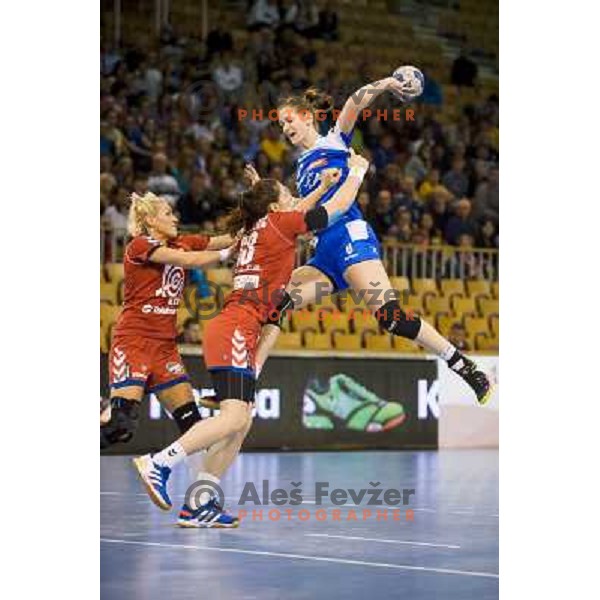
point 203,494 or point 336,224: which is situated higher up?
point 336,224

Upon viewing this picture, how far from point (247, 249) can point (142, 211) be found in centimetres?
79

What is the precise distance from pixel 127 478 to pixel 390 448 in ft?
16.7

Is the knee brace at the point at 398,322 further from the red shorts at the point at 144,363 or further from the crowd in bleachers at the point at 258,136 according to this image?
the crowd in bleachers at the point at 258,136

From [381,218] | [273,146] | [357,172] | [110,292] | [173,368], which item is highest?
[273,146]

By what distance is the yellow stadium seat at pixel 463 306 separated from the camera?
17.6 m

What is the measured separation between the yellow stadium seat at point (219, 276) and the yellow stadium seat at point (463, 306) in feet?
10.3

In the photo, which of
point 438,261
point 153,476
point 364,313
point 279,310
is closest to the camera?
point 153,476

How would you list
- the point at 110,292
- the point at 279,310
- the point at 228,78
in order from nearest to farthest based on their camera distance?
the point at 279,310 → the point at 110,292 → the point at 228,78

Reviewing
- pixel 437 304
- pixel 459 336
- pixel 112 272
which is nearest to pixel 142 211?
pixel 112 272

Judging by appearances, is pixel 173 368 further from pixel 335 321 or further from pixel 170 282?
pixel 335 321

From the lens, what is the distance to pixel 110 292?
48.9ft

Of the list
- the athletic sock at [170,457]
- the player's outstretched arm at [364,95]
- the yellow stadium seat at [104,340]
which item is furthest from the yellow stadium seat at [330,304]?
the athletic sock at [170,457]
